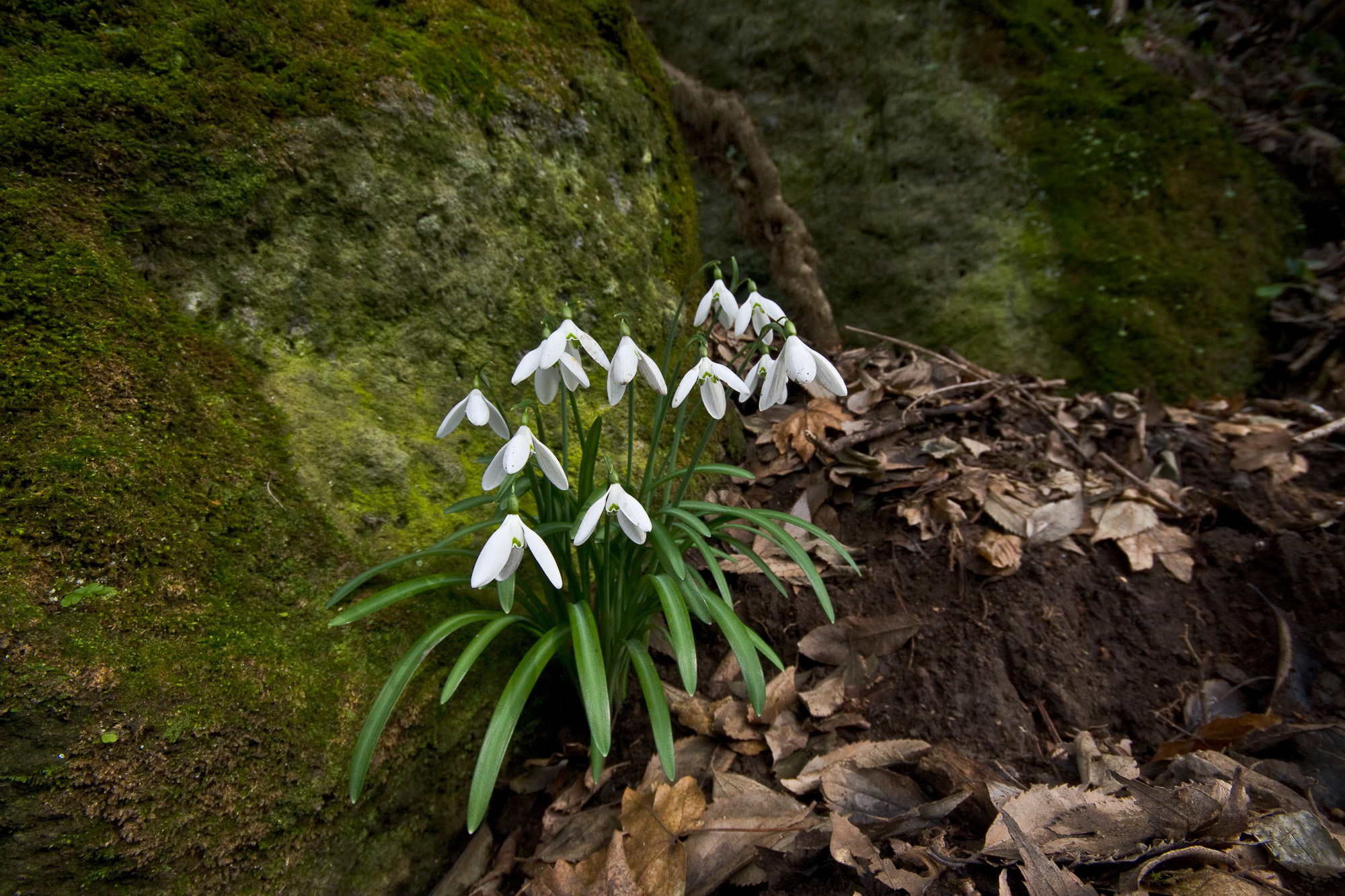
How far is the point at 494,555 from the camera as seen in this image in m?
1.29

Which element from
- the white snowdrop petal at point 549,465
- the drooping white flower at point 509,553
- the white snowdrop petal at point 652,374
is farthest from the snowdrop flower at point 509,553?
the white snowdrop petal at point 652,374

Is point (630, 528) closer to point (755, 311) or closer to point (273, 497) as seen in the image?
point (755, 311)

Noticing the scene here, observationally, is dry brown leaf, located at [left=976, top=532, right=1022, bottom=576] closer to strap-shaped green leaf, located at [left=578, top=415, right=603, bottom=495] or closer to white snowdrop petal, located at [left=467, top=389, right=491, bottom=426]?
strap-shaped green leaf, located at [left=578, top=415, right=603, bottom=495]

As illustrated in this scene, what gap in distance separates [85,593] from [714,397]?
1500 millimetres

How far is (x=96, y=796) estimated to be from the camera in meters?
1.26

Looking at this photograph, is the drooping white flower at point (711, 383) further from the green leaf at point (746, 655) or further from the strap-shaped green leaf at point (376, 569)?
the strap-shaped green leaf at point (376, 569)

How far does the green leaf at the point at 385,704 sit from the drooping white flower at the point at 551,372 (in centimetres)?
66

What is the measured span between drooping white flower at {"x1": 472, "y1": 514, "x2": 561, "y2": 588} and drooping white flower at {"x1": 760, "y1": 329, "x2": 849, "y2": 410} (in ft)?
2.11

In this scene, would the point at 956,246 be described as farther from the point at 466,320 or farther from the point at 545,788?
the point at 545,788

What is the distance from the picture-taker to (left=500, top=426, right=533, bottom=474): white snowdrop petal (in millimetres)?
1363

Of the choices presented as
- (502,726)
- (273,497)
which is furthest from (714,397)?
(273,497)

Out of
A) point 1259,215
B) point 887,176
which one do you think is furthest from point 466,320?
point 1259,215

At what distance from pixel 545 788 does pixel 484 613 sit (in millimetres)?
608

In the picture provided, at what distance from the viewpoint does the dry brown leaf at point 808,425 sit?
2629 mm
